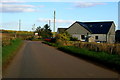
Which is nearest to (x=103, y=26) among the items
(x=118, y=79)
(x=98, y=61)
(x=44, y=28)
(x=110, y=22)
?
(x=110, y=22)

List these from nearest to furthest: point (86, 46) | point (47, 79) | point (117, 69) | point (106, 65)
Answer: point (47, 79), point (117, 69), point (106, 65), point (86, 46)

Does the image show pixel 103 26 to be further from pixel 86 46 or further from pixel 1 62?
pixel 1 62

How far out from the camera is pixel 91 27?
63.2 meters

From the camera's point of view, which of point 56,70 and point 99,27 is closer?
point 56,70

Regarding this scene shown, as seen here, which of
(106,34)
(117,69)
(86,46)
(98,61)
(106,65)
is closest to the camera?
(117,69)

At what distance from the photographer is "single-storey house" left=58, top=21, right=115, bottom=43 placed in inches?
2282

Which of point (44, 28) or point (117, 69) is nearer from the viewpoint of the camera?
point (117, 69)

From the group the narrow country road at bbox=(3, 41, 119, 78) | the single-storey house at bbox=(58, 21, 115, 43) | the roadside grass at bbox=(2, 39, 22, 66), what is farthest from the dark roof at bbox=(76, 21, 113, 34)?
the narrow country road at bbox=(3, 41, 119, 78)

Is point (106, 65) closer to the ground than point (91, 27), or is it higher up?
closer to the ground

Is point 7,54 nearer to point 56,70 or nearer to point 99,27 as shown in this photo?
point 56,70

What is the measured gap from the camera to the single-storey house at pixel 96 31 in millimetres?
57969

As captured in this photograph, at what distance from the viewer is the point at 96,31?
5984cm

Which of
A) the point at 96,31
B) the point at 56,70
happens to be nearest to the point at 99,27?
the point at 96,31

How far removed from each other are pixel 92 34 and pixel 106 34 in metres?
4.13
